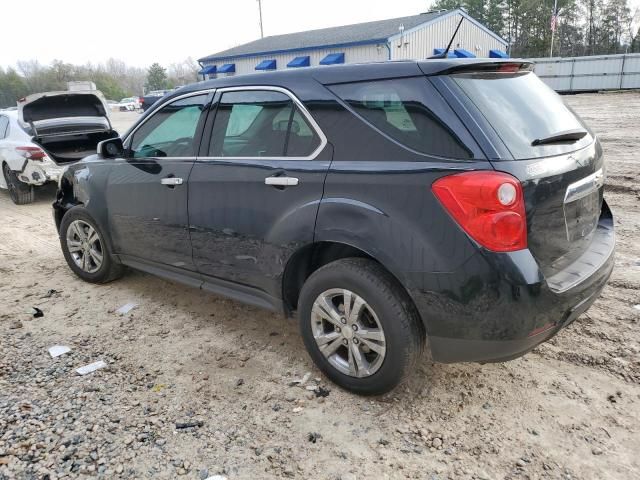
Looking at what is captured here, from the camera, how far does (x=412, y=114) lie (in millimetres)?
2562

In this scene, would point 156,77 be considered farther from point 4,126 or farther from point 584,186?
point 584,186

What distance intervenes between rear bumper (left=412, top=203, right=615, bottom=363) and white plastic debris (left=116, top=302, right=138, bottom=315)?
2.72m

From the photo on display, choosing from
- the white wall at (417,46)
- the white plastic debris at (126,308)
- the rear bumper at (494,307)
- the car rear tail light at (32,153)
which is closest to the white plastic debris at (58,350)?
the white plastic debris at (126,308)

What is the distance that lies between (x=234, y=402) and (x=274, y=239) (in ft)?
3.23

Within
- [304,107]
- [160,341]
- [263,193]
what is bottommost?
[160,341]

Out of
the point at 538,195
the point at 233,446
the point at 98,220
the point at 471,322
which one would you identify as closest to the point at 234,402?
the point at 233,446

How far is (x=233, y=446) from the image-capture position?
2.58 meters

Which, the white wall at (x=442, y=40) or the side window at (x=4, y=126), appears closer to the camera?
the side window at (x=4, y=126)

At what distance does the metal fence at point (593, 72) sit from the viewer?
97.0ft

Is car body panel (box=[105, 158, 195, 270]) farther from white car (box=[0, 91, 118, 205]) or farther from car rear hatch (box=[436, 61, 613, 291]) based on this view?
white car (box=[0, 91, 118, 205])

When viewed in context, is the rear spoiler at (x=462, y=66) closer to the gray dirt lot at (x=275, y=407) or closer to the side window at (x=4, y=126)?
the gray dirt lot at (x=275, y=407)

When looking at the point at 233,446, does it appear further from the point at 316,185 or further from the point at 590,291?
the point at 590,291

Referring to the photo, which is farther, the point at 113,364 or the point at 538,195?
the point at 113,364

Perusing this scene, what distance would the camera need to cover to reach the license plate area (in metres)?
2.61
